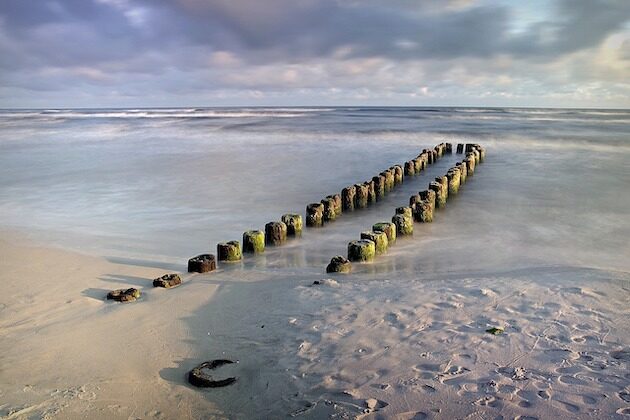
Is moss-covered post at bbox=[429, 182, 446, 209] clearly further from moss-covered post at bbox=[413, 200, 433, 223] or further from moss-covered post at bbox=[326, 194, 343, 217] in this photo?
moss-covered post at bbox=[326, 194, 343, 217]

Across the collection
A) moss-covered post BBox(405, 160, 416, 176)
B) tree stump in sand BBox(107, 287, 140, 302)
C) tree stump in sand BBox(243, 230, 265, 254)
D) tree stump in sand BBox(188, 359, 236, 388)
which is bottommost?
tree stump in sand BBox(188, 359, 236, 388)

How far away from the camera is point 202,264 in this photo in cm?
584

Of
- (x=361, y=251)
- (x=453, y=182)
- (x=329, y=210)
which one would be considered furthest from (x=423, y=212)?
(x=453, y=182)

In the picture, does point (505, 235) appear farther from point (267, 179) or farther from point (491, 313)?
point (267, 179)

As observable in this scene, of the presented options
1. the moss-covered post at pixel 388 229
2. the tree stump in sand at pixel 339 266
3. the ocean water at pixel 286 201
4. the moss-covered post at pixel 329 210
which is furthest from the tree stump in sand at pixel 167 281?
the moss-covered post at pixel 329 210

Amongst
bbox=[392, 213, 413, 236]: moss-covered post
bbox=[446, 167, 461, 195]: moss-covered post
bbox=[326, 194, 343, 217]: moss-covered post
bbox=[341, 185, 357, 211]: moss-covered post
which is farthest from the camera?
bbox=[446, 167, 461, 195]: moss-covered post

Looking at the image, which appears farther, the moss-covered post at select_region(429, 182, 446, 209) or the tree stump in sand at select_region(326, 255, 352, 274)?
the moss-covered post at select_region(429, 182, 446, 209)

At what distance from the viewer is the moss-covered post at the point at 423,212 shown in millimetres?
8453

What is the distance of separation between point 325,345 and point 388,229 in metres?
3.24

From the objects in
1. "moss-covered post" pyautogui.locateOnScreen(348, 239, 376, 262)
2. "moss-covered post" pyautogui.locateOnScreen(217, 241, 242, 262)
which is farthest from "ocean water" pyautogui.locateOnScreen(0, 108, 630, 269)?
"moss-covered post" pyautogui.locateOnScreen(217, 241, 242, 262)

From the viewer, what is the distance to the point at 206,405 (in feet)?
10.6

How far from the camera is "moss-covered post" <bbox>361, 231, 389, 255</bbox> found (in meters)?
6.39

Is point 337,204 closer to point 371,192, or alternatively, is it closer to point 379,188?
point 371,192

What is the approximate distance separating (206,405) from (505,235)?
6.06 metres
